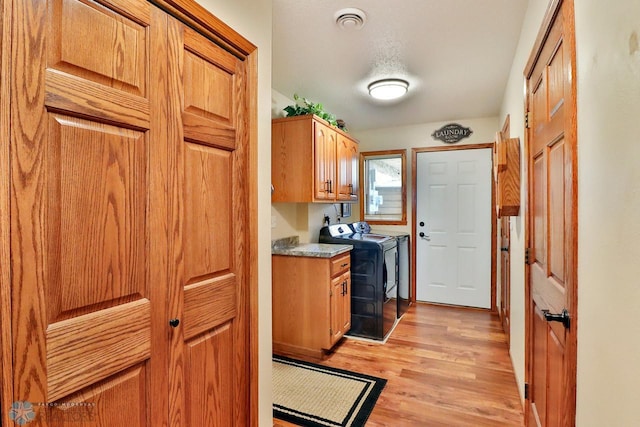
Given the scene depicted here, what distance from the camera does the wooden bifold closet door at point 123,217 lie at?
32.5 inches

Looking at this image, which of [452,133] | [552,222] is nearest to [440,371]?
[552,222]

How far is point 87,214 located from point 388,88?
2.52m

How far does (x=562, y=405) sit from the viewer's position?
1.11m

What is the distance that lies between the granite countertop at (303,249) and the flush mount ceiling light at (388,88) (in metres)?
1.41

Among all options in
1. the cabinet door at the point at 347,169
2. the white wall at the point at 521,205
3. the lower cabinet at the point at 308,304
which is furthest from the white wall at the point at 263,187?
the cabinet door at the point at 347,169

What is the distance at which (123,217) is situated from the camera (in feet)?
3.40

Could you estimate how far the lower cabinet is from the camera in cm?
273

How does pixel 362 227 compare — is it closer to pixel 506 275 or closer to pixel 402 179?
pixel 402 179

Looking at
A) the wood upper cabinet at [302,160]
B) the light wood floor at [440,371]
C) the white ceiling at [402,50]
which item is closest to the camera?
the white ceiling at [402,50]

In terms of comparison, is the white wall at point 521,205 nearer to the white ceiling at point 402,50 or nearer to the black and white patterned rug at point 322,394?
the white ceiling at point 402,50

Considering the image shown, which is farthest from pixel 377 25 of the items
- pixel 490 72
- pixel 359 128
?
pixel 359 128

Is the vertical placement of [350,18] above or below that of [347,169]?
above

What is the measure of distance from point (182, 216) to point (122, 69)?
0.51 m

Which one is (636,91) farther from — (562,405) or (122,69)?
(122,69)
